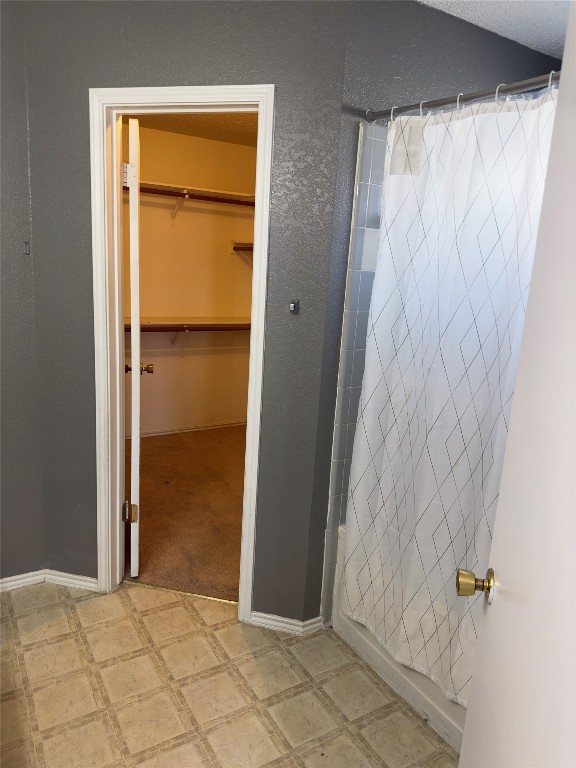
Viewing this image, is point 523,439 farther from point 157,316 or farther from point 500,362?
point 157,316

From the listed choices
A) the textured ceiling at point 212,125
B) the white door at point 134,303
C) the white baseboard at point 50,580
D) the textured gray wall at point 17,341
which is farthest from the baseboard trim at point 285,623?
the textured ceiling at point 212,125

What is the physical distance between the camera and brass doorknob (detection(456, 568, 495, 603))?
3.49 feet

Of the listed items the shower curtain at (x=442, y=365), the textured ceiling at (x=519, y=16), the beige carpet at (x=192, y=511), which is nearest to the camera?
the shower curtain at (x=442, y=365)

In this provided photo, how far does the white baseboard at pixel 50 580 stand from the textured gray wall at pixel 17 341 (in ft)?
0.11

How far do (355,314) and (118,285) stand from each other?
99 centimetres

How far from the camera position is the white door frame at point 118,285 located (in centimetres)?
206

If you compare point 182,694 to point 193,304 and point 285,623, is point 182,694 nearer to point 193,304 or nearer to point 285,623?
point 285,623

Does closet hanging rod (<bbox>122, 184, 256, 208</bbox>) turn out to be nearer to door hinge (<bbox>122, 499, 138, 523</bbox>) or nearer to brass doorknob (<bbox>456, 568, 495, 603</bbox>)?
door hinge (<bbox>122, 499, 138, 523</bbox>)

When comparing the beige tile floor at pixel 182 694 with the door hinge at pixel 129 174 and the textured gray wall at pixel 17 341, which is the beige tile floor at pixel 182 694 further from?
the door hinge at pixel 129 174

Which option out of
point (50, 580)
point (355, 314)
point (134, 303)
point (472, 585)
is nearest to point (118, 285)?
point (134, 303)

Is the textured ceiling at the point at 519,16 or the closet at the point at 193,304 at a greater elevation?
the textured ceiling at the point at 519,16

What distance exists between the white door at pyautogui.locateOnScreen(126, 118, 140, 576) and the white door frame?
0.17ft

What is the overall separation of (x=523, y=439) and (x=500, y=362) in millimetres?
741

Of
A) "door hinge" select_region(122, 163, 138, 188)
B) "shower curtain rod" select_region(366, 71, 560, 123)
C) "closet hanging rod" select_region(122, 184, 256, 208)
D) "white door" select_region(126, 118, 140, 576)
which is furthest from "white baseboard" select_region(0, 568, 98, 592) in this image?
"closet hanging rod" select_region(122, 184, 256, 208)
